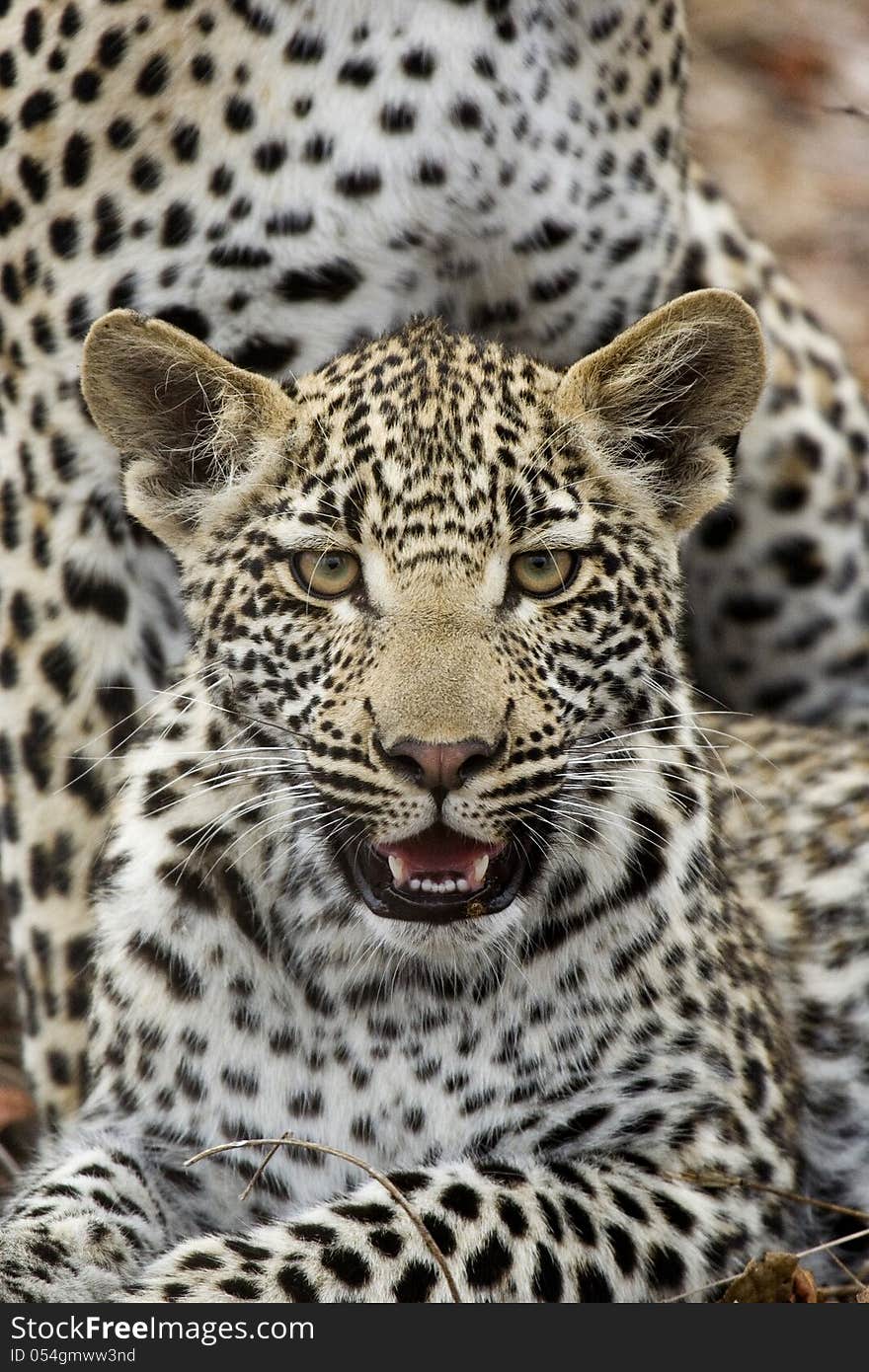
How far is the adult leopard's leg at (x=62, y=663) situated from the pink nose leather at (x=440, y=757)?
182cm

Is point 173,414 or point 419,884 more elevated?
point 173,414

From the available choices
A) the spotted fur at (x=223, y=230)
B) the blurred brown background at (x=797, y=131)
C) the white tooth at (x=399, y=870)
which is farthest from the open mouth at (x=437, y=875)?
the blurred brown background at (x=797, y=131)

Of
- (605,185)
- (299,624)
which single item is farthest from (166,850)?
(605,185)

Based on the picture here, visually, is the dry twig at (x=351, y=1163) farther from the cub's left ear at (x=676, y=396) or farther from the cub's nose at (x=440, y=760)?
the cub's left ear at (x=676, y=396)

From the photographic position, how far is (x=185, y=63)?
217 inches

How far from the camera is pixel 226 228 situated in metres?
5.52

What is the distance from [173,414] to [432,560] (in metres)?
0.78

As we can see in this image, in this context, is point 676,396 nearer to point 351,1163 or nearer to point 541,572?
point 541,572

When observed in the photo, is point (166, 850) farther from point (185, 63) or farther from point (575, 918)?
point (185, 63)

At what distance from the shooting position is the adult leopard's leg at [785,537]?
6910 millimetres

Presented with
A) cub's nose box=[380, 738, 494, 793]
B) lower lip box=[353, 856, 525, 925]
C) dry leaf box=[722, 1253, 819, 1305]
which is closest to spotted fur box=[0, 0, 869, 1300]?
lower lip box=[353, 856, 525, 925]

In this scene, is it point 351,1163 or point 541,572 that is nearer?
point 541,572

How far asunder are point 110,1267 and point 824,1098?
6.01 ft

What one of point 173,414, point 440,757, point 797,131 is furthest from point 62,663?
point 797,131
